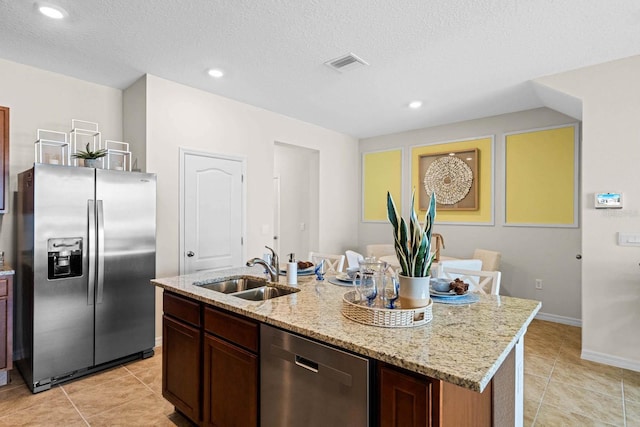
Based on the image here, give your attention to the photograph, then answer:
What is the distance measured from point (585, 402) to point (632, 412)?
256 mm

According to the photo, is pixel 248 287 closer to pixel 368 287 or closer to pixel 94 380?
pixel 368 287

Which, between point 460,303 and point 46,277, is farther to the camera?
point 46,277

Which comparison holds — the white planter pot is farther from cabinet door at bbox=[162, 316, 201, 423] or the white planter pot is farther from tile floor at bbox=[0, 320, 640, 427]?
tile floor at bbox=[0, 320, 640, 427]

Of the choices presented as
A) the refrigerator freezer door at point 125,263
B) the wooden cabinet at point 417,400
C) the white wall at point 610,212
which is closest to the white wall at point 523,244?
the white wall at point 610,212

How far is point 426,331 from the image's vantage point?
142 cm

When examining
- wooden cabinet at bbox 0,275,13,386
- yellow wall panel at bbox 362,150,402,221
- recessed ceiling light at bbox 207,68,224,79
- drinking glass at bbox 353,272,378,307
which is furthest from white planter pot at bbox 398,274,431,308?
yellow wall panel at bbox 362,150,402,221

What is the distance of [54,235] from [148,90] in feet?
5.18

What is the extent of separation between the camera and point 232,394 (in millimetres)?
1810

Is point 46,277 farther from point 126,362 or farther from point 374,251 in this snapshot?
point 374,251

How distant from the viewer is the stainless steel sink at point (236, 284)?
95.3 inches

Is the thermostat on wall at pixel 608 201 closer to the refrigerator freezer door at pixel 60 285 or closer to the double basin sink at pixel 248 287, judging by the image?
the double basin sink at pixel 248 287

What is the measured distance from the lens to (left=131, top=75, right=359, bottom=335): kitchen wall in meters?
3.51

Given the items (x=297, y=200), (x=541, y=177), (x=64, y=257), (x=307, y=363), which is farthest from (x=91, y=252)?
(x=541, y=177)

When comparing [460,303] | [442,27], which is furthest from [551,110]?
[460,303]
